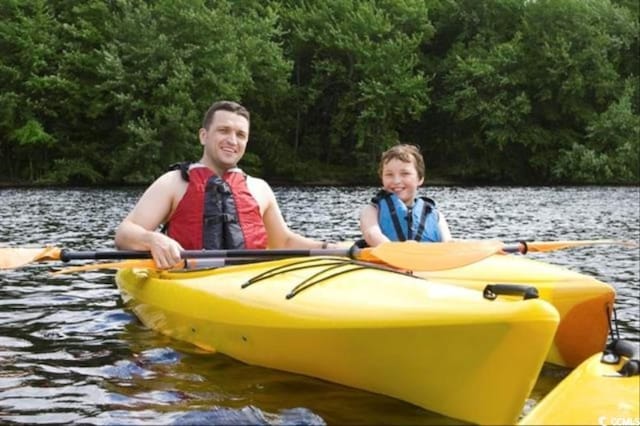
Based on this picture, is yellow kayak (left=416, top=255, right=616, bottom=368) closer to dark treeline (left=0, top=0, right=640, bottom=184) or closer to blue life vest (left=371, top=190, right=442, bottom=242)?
blue life vest (left=371, top=190, right=442, bottom=242)

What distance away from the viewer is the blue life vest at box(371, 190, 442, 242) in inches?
198

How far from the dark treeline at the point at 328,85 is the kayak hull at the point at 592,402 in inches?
991

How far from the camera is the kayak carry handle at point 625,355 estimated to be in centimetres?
274

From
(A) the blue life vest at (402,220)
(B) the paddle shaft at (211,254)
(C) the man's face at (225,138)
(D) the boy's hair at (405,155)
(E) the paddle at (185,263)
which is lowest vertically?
(E) the paddle at (185,263)

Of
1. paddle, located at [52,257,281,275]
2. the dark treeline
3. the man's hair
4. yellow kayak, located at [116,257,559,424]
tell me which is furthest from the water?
the dark treeline

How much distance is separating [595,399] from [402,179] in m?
2.62

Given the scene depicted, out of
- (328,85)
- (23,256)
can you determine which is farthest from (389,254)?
(328,85)

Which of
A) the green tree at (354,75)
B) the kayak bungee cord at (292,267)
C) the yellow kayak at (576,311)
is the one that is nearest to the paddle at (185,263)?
the kayak bungee cord at (292,267)

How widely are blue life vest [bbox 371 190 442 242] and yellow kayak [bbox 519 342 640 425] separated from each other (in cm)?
226

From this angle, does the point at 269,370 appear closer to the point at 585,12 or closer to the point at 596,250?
the point at 596,250

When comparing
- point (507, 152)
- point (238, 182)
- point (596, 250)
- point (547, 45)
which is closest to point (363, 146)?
point (507, 152)

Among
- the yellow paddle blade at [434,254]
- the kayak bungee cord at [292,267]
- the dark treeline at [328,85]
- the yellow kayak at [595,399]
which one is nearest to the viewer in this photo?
the yellow kayak at [595,399]

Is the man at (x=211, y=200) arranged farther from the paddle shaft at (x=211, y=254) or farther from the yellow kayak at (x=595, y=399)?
the yellow kayak at (x=595, y=399)

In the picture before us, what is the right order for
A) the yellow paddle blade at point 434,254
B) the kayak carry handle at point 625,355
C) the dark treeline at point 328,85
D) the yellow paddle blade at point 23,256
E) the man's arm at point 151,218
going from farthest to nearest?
the dark treeline at point 328,85 < the yellow paddle blade at point 23,256 < the man's arm at point 151,218 < the yellow paddle blade at point 434,254 < the kayak carry handle at point 625,355
